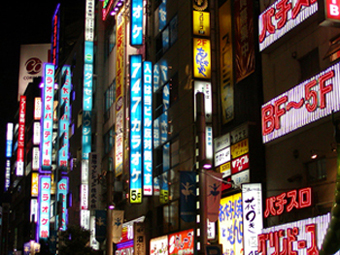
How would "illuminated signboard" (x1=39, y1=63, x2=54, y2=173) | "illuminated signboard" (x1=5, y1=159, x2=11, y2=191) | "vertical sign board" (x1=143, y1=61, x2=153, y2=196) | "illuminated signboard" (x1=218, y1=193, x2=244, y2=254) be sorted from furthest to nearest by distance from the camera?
"illuminated signboard" (x1=5, y1=159, x2=11, y2=191) → "illuminated signboard" (x1=39, y1=63, x2=54, y2=173) → "vertical sign board" (x1=143, y1=61, x2=153, y2=196) → "illuminated signboard" (x1=218, y1=193, x2=244, y2=254)

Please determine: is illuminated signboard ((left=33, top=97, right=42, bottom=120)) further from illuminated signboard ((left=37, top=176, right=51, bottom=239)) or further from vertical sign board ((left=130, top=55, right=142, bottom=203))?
vertical sign board ((left=130, top=55, right=142, bottom=203))

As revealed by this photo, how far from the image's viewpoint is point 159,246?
3266 cm

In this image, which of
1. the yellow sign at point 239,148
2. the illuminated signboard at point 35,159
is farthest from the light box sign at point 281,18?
the illuminated signboard at point 35,159

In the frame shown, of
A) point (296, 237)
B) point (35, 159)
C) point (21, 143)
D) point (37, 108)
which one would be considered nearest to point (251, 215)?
point (296, 237)

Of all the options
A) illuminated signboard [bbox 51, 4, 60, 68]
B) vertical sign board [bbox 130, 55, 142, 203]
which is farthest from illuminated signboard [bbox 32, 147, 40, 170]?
vertical sign board [bbox 130, 55, 142, 203]

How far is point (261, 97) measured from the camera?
23.8 meters

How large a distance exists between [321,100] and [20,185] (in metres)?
86.9

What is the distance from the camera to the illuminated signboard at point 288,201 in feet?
61.7

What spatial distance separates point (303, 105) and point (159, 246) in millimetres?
16311

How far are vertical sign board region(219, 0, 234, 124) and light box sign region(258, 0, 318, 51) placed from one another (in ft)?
12.7

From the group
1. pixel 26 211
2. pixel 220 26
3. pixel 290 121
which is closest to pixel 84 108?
pixel 220 26

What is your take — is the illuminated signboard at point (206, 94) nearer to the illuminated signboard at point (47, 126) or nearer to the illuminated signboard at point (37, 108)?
the illuminated signboard at point (47, 126)

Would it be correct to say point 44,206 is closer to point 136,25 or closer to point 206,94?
point 136,25

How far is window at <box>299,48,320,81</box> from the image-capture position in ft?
68.1
